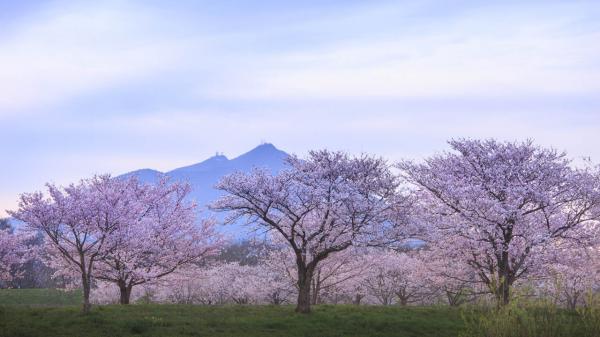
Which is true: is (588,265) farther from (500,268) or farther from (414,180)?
(414,180)

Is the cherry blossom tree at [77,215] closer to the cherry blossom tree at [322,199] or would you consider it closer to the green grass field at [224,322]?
the green grass field at [224,322]

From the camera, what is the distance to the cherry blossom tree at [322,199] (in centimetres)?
2872

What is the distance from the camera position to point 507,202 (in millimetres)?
29453

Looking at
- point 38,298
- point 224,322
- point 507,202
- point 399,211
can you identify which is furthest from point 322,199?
point 38,298

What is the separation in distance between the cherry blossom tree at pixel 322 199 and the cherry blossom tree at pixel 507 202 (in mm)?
3410

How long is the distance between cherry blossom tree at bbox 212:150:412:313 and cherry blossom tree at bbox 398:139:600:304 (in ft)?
11.2

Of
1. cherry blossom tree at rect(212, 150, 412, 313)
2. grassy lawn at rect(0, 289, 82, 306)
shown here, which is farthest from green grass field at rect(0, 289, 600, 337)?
grassy lawn at rect(0, 289, 82, 306)

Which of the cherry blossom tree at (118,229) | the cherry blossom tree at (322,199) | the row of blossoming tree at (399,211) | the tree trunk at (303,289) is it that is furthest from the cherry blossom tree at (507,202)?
the cherry blossom tree at (118,229)

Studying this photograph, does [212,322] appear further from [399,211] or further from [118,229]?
[399,211]

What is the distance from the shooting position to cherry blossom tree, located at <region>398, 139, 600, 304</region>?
96.8ft

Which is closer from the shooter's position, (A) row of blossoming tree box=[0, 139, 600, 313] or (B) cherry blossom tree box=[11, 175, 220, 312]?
(B) cherry blossom tree box=[11, 175, 220, 312]

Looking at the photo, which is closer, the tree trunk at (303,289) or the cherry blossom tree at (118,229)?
the cherry blossom tree at (118,229)

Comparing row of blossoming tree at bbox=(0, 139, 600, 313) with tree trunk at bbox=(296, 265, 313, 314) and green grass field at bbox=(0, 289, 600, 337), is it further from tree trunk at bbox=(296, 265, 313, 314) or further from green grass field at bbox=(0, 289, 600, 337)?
green grass field at bbox=(0, 289, 600, 337)

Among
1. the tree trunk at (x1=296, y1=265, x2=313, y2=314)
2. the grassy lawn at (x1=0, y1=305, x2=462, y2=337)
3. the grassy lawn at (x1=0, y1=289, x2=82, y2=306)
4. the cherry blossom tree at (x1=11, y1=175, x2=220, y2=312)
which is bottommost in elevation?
the grassy lawn at (x1=0, y1=289, x2=82, y2=306)
